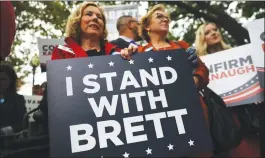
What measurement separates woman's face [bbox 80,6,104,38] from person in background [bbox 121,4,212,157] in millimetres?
297

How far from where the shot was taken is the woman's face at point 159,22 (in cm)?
217

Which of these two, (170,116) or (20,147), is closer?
(170,116)

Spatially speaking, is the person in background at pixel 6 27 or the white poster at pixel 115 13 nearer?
the person in background at pixel 6 27

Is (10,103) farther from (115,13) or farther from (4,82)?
(115,13)

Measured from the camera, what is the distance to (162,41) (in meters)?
2.16

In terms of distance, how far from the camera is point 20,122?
8.15 feet

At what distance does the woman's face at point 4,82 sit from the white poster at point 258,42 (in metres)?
2.15

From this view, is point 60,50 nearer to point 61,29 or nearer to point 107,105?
point 107,105

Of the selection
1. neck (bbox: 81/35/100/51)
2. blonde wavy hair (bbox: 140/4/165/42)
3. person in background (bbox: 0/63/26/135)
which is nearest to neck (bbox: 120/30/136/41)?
blonde wavy hair (bbox: 140/4/165/42)

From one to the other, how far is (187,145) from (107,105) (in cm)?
43

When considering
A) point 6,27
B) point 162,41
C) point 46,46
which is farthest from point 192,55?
point 46,46

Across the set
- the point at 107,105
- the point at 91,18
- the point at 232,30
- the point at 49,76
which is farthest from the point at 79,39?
the point at 232,30

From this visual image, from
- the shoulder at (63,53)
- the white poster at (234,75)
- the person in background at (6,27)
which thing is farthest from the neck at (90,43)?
the white poster at (234,75)

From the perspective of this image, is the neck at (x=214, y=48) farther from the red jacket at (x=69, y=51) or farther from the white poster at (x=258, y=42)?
A: the red jacket at (x=69, y=51)
